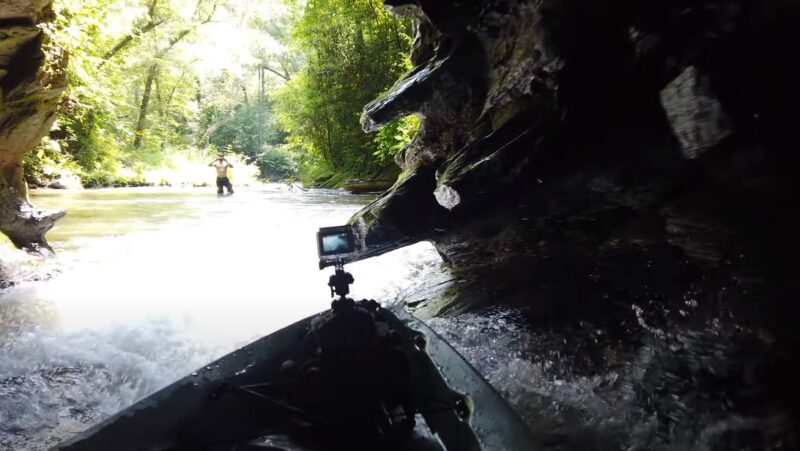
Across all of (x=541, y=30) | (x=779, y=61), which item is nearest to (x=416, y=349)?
(x=779, y=61)

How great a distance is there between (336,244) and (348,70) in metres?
12.8

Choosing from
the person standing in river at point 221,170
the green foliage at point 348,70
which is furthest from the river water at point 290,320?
the person standing in river at point 221,170

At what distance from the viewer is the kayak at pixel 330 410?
63.6 inches

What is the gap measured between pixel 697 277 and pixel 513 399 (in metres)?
1.12

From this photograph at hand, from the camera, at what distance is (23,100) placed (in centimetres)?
525

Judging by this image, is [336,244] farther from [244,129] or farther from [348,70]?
[244,129]

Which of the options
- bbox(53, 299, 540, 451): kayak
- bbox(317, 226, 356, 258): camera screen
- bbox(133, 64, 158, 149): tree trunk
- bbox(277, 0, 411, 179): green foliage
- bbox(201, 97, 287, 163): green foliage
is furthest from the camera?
bbox(201, 97, 287, 163): green foliage

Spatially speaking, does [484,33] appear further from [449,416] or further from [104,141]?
[104,141]

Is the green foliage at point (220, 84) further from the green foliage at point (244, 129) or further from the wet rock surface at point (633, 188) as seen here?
the wet rock surface at point (633, 188)

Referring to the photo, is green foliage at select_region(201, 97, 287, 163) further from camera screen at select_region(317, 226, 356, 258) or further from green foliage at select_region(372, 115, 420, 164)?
camera screen at select_region(317, 226, 356, 258)

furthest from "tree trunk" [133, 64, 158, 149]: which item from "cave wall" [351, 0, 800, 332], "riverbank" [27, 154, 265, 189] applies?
"cave wall" [351, 0, 800, 332]

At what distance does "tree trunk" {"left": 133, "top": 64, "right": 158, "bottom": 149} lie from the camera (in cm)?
2227

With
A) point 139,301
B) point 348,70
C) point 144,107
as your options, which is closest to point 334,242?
point 139,301

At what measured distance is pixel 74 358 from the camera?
3.32 m
